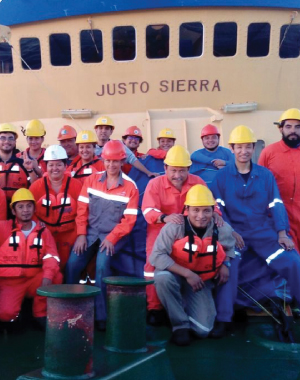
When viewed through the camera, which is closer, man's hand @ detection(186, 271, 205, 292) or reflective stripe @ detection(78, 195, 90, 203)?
man's hand @ detection(186, 271, 205, 292)

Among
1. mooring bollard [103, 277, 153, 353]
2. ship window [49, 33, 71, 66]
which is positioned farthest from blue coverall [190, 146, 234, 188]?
ship window [49, 33, 71, 66]

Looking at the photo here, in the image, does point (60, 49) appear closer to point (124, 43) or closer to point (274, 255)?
point (124, 43)

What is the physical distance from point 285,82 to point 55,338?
24.5ft

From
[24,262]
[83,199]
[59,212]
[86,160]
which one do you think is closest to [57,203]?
[59,212]

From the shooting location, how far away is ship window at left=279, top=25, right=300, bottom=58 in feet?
30.6

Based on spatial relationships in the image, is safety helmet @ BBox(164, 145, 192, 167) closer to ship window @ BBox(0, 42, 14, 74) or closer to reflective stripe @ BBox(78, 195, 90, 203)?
reflective stripe @ BBox(78, 195, 90, 203)

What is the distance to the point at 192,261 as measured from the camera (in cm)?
457

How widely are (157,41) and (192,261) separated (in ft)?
19.5

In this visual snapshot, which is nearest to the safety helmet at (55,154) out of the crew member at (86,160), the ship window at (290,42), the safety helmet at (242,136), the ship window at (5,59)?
the crew member at (86,160)

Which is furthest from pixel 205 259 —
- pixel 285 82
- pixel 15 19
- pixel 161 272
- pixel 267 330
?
pixel 15 19

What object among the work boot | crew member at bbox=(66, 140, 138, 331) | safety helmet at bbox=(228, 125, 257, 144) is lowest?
the work boot

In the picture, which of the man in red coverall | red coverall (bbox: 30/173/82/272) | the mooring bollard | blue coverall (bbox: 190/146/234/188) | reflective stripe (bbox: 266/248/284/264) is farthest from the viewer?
blue coverall (bbox: 190/146/234/188)

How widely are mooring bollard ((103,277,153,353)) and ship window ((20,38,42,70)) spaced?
6.98m

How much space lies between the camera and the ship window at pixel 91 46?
946 centimetres
